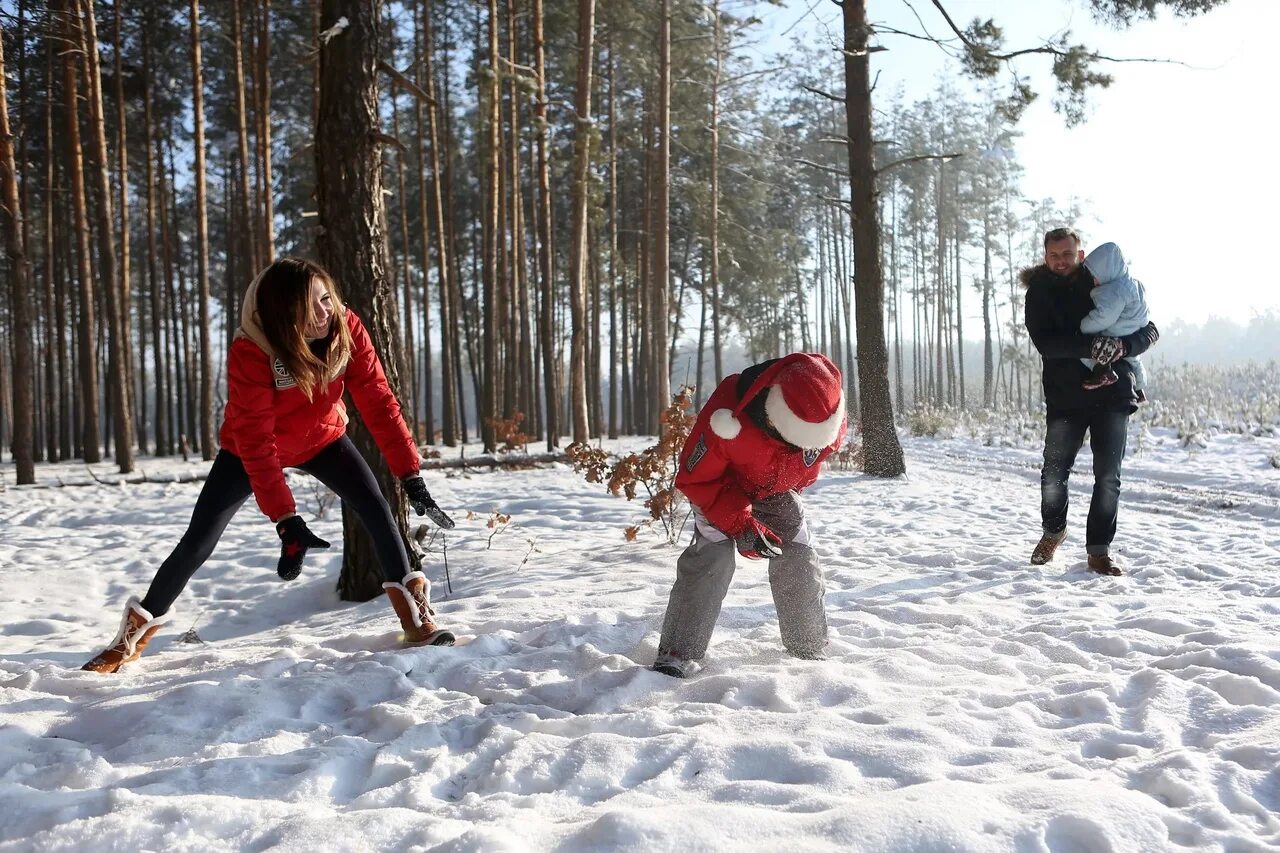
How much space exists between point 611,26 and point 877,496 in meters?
12.6

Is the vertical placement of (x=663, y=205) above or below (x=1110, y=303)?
above

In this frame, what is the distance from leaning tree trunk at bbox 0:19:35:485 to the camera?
35.0 feet

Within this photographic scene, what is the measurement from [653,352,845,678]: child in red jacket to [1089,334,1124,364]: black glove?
215 cm

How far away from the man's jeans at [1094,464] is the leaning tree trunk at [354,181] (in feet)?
12.1

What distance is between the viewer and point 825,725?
2.32 meters

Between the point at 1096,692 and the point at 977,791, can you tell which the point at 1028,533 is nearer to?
the point at 1096,692

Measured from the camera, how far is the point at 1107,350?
13.7 ft

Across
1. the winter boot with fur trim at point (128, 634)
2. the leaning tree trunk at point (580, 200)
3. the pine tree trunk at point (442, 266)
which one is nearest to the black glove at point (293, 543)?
the winter boot with fur trim at point (128, 634)

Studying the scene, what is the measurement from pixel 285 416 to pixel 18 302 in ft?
36.2

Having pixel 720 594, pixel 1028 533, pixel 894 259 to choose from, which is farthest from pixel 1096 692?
pixel 894 259

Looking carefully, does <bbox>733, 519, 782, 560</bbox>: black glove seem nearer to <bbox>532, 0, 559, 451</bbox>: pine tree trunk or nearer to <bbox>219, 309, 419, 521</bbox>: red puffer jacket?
<bbox>219, 309, 419, 521</bbox>: red puffer jacket

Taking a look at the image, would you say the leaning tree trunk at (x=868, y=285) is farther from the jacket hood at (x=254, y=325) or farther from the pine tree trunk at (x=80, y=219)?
the pine tree trunk at (x=80, y=219)

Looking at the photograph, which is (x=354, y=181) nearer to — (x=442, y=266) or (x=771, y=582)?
(x=771, y=582)

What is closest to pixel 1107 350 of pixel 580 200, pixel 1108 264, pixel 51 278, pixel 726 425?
pixel 1108 264
